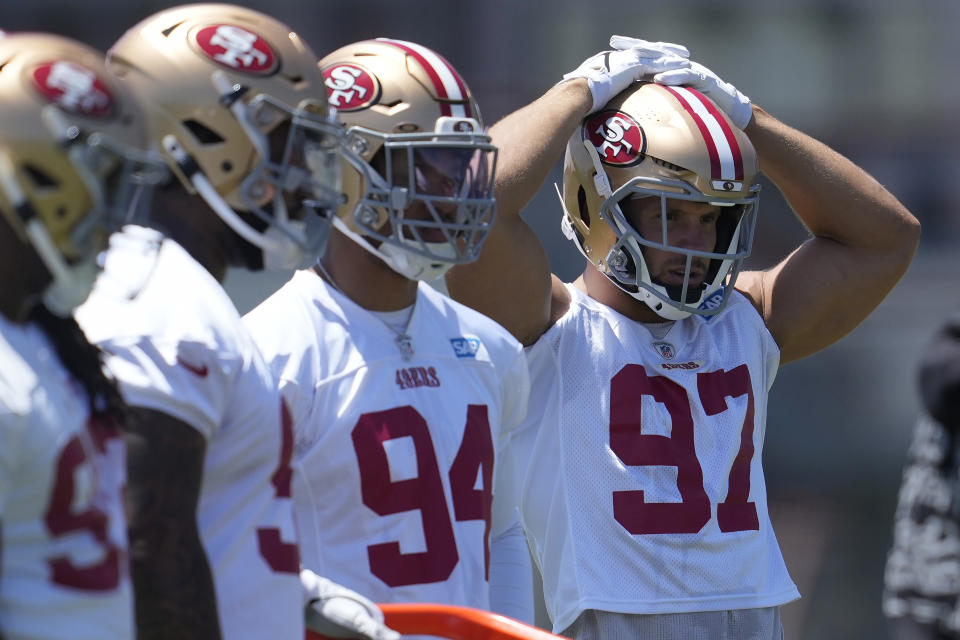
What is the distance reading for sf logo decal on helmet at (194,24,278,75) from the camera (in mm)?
2244

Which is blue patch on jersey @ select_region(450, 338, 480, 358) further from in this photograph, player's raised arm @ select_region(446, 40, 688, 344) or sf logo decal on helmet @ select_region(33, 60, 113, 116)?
sf logo decal on helmet @ select_region(33, 60, 113, 116)

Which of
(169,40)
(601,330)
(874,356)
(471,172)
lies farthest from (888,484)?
(169,40)

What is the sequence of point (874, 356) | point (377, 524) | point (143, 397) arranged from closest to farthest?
point (143, 397), point (377, 524), point (874, 356)

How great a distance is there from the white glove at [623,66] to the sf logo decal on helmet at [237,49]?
3.78 ft

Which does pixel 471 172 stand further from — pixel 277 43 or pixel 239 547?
pixel 239 547

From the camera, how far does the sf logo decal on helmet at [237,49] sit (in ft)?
7.36

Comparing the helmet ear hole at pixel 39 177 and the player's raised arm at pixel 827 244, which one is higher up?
the helmet ear hole at pixel 39 177

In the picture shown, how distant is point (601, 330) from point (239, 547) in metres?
1.37

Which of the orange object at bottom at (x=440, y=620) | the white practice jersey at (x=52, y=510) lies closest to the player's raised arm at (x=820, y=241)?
the orange object at bottom at (x=440, y=620)

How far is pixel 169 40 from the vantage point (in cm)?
226

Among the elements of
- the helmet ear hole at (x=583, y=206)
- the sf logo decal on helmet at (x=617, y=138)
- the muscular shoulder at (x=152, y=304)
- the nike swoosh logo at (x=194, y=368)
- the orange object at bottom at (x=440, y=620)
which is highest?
the muscular shoulder at (x=152, y=304)

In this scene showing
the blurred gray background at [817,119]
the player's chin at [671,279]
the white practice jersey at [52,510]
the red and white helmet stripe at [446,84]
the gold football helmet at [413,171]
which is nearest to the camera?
the white practice jersey at [52,510]

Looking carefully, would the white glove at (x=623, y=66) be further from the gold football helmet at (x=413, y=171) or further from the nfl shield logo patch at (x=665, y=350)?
the gold football helmet at (x=413, y=171)

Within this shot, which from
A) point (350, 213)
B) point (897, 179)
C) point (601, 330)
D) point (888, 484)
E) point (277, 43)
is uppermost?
point (277, 43)
